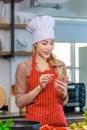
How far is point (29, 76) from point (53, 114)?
0.25 meters

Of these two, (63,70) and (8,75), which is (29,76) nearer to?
(63,70)

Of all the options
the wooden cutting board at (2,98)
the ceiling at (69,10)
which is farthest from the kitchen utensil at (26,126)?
the ceiling at (69,10)

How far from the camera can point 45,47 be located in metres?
2.00

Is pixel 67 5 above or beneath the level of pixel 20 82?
above

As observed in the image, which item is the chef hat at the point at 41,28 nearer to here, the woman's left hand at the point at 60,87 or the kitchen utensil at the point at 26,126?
the woman's left hand at the point at 60,87

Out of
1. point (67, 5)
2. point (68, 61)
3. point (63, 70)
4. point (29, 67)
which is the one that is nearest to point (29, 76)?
point (29, 67)

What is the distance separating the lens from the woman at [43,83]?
1963mm

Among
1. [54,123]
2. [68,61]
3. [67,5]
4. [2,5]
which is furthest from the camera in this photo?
[68,61]

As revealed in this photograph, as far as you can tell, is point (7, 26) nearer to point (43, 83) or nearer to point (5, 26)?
point (5, 26)

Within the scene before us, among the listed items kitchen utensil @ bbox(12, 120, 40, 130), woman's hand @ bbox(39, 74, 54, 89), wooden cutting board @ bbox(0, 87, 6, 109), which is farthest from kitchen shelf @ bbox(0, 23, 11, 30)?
kitchen utensil @ bbox(12, 120, 40, 130)

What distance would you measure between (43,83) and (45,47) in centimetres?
21

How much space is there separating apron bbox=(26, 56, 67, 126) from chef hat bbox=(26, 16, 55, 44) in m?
0.21

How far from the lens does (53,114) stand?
1.98 metres

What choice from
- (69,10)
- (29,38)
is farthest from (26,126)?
(69,10)
